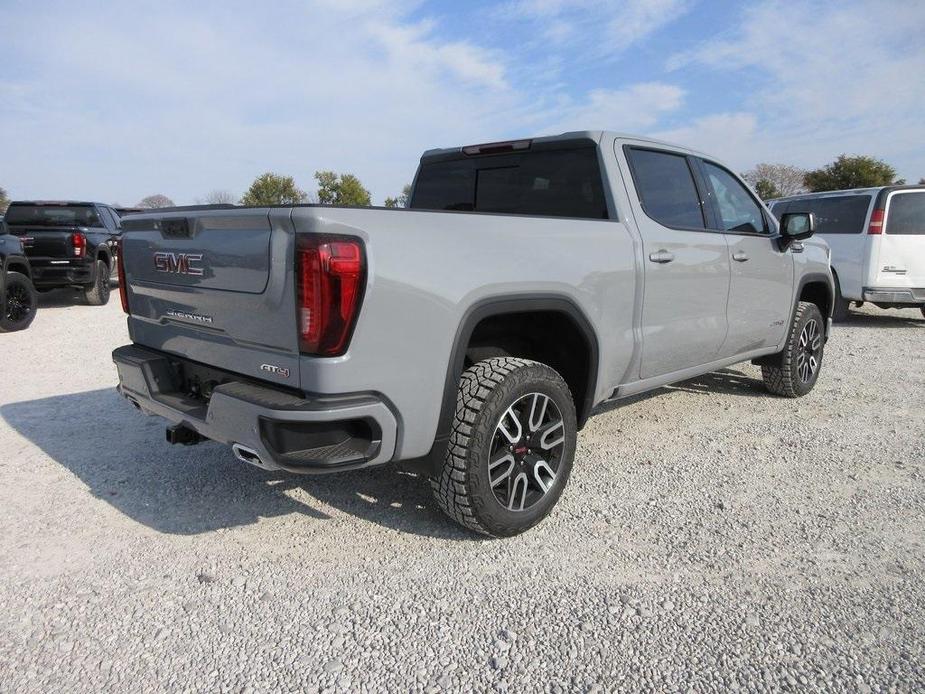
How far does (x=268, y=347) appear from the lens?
2504mm

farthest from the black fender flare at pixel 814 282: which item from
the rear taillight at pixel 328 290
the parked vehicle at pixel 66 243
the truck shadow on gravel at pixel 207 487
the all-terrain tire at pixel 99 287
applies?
the all-terrain tire at pixel 99 287

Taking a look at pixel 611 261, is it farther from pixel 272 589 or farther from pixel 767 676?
pixel 272 589

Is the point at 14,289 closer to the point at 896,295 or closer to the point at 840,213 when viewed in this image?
the point at 840,213

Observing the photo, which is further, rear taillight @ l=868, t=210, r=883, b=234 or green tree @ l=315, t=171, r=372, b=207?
green tree @ l=315, t=171, r=372, b=207

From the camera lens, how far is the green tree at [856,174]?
29.0 metres

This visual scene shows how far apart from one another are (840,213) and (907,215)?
82 cm

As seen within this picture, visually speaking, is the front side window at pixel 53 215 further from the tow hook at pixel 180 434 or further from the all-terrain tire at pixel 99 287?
the tow hook at pixel 180 434

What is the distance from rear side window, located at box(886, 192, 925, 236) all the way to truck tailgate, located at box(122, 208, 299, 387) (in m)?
9.34

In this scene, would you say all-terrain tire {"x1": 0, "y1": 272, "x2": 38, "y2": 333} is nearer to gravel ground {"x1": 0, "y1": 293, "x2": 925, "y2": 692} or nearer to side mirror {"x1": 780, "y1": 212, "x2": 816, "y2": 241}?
gravel ground {"x1": 0, "y1": 293, "x2": 925, "y2": 692}

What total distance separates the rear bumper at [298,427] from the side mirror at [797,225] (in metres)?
3.59

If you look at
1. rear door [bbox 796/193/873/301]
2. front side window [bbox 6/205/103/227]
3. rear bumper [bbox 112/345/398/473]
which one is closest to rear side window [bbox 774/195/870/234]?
rear door [bbox 796/193/873/301]

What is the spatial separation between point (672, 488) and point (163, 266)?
280 cm

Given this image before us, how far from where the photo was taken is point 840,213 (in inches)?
381

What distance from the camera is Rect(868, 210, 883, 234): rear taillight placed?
9.07 metres
